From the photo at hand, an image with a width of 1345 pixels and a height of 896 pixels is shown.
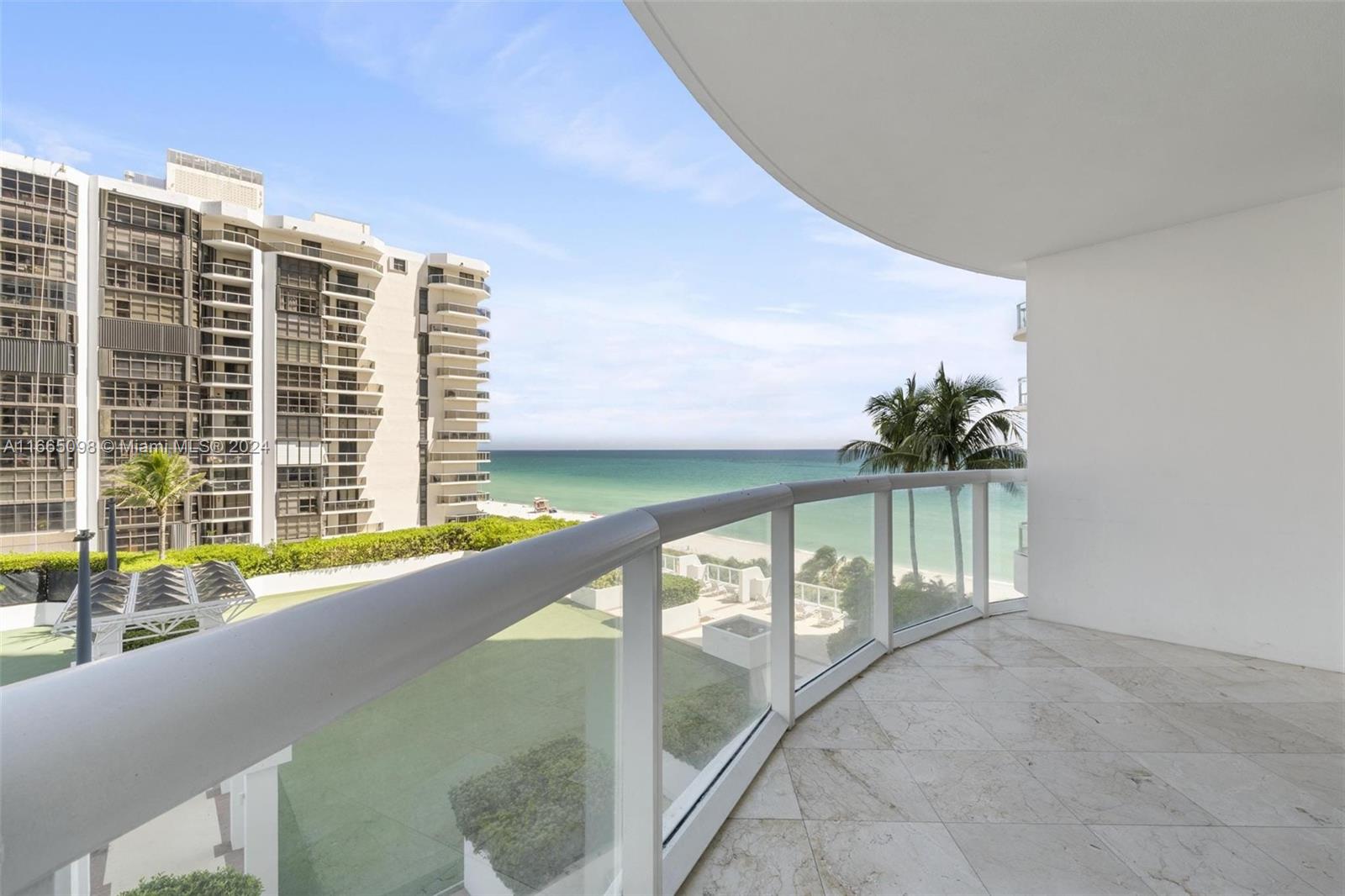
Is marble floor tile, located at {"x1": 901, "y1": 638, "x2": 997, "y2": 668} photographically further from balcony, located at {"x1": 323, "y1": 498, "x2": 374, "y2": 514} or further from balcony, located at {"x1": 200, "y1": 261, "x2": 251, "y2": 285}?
balcony, located at {"x1": 200, "y1": 261, "x2": 251, "y2": 285}

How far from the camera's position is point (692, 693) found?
1.96 metres

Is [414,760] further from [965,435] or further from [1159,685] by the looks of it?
[965,435]

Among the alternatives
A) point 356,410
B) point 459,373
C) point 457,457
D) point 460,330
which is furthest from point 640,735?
point 460,330

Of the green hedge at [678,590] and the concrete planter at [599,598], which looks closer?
the concrete planter at [599,598]

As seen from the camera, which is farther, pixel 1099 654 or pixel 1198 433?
pixel 1198 433

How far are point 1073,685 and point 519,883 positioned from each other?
3.59 m

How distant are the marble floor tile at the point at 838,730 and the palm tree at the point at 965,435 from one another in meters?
9.63

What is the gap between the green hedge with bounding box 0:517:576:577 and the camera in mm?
18688

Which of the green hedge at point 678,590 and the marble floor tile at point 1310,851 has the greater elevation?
the green hedge at point 678,590

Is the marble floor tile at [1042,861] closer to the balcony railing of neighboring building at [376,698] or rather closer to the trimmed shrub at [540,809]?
the balcony railing of neighboring building at [376,698]

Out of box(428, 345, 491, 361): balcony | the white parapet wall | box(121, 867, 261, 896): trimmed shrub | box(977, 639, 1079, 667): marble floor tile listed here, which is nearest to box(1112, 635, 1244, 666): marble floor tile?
box(977, 639, 1079, 667): marble floor tile

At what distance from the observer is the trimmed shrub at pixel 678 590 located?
1727mm

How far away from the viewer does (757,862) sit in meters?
1.90

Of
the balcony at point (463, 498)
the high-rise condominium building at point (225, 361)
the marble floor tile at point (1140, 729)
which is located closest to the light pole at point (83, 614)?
the marble floor tile at point (1140, 729)
